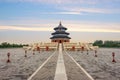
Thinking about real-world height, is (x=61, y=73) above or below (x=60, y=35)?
below

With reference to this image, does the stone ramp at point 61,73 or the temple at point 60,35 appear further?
the temple at point 60,35

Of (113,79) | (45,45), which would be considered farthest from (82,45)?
(113,79)

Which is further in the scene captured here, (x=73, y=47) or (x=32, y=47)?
(x=32, y=47)

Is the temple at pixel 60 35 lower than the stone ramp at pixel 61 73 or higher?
higher

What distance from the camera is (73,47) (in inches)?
3391

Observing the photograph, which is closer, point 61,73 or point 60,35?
point 61,73

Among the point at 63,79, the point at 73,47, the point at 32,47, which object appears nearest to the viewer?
the point at 63,79

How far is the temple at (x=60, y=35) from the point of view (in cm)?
14200

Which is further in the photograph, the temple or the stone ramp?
the temple

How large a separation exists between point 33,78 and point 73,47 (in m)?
69.5

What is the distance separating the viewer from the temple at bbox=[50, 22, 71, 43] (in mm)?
142000

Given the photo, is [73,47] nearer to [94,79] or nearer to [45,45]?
[45,45]

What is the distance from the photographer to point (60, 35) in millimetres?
143500

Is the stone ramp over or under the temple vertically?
under
